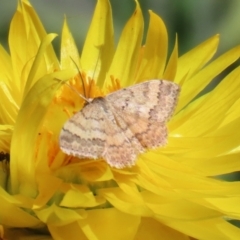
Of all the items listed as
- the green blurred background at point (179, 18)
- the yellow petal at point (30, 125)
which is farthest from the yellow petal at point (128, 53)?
the green blurred background at point (179, 18)

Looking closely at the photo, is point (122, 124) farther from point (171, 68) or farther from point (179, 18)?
point (179, 18)

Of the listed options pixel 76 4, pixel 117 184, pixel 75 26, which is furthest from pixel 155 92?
pixel 76 4

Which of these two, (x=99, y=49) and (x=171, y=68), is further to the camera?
(x=99, y=49)

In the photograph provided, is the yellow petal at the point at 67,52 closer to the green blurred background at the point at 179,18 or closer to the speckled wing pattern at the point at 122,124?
the speckled wing pattern at the point at 122,124

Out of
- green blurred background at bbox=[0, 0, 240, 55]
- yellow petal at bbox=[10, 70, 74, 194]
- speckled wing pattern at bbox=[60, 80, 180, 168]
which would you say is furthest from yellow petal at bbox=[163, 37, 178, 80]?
green blurred background at bbox=[0, 0, 240, 55]

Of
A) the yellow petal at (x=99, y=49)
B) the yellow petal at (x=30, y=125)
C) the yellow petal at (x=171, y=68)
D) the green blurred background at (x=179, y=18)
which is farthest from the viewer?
the green blurred background at (x=179, y=18)

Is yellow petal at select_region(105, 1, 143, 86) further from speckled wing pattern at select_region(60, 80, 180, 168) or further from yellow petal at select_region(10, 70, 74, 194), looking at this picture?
yellow petal at select_region(10, 70, 74, 194)

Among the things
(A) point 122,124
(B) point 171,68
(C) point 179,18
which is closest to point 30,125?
(A) point 122,124
